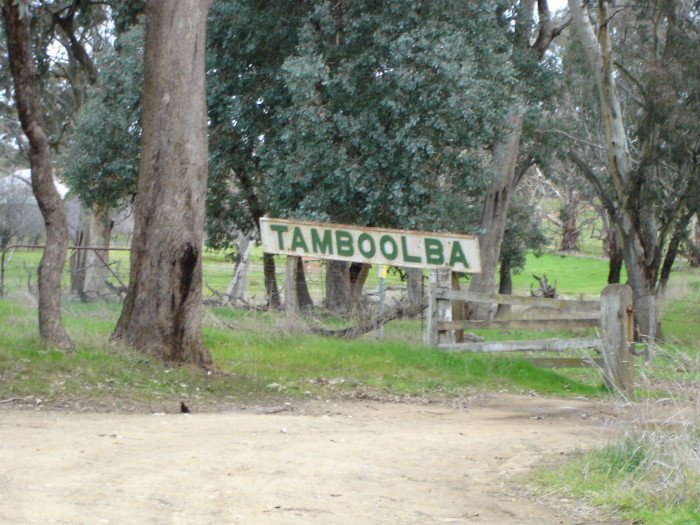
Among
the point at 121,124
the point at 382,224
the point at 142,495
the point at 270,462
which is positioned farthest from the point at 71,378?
the point at 121,124

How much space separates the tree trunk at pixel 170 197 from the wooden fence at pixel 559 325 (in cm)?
357

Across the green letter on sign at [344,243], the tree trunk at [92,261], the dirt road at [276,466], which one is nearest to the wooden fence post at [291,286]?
the green letter on sign at [344,243]

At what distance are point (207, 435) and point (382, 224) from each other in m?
10.5

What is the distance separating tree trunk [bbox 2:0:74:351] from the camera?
1083 cm

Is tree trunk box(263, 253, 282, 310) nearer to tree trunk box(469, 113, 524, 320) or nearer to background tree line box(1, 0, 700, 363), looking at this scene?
background tree line box(1, 0, 700, 363)

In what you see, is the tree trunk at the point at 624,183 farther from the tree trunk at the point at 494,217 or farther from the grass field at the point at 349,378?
the grass field at the point at 349,378

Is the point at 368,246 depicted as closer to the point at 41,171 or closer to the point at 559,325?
the point at 559,325

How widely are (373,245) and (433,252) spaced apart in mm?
981

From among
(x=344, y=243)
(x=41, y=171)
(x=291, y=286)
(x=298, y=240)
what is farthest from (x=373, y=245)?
(x=41, y=171)

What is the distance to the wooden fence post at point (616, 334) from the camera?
1112 centimetres

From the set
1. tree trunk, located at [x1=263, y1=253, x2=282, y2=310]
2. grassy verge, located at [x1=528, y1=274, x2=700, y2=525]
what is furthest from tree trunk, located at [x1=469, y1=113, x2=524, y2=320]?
grassy verge, located at [x1=528, y1=274, x2=700, y2=525]

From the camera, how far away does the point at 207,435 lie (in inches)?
322

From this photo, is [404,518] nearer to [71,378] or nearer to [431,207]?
[71,378]

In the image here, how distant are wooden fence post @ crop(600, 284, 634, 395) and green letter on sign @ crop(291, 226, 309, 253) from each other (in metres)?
4.90
